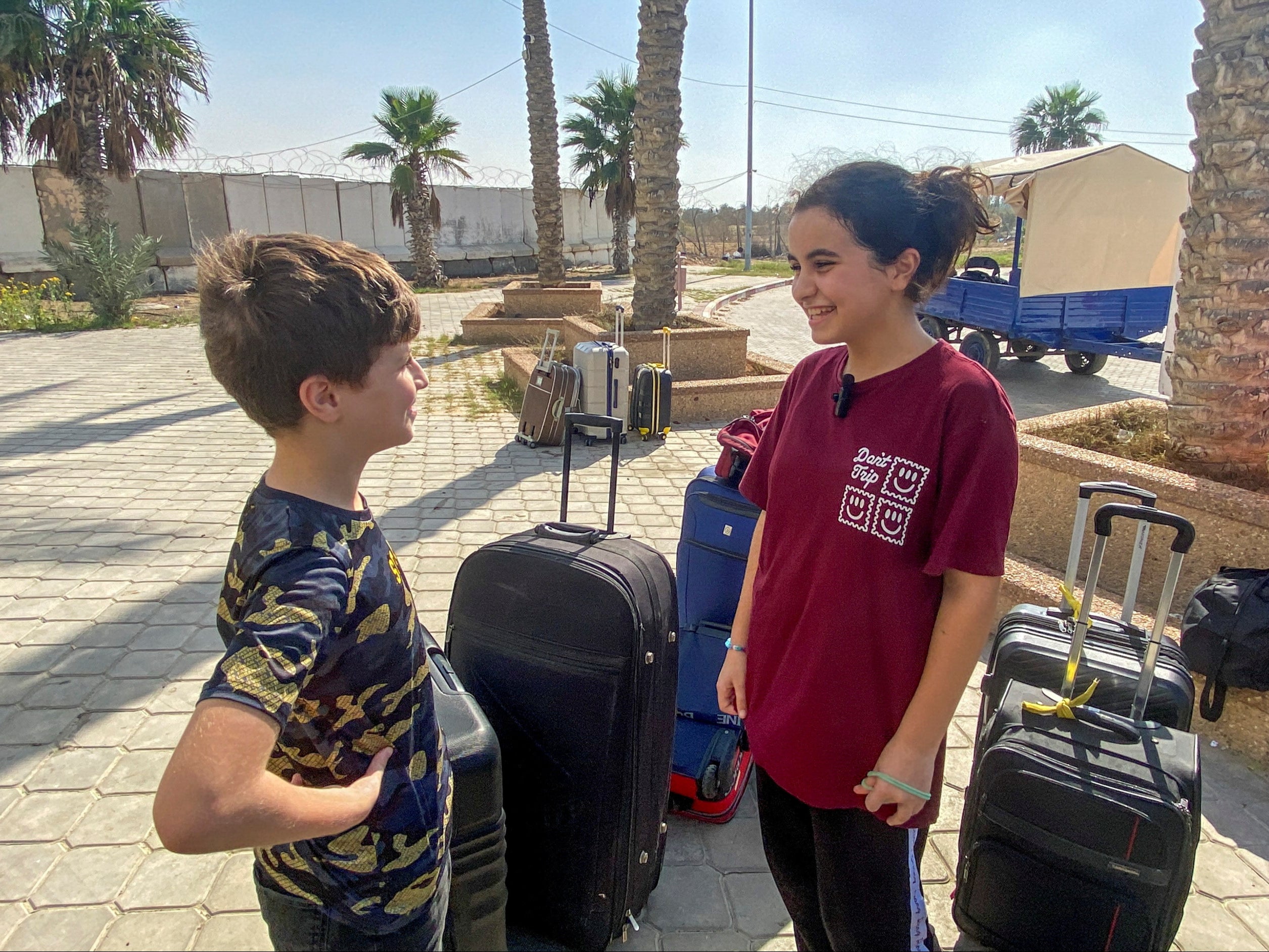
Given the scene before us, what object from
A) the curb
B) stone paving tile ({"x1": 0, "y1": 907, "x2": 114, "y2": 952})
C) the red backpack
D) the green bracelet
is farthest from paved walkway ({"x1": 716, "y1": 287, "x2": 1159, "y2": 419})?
stone paving tile ({"x1": 0, "y1": 907, "x2": 114, "y2": 952})

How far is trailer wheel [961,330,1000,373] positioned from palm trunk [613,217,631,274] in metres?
16.0

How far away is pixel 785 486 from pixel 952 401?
35 cm

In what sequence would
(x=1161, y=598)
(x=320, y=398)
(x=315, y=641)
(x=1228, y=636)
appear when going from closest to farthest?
(x=315, y=641) < (x=320, y=398) < (x=1161, y=598) < (x=1228, y=636)

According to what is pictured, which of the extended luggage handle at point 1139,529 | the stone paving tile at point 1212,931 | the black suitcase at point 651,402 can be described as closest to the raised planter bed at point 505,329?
the black suitcase at point 651,402

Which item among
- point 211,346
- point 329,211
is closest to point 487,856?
point 211,346

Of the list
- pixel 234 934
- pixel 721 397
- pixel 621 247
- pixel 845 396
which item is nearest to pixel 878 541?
pixel 845 396

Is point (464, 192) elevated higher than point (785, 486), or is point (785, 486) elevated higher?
point (464, 192)

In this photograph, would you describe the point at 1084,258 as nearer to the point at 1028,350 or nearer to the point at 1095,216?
the point at 1095,216

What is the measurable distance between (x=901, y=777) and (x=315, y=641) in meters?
1.00

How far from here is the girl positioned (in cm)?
131

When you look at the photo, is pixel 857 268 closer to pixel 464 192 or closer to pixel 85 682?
pixel 85 682

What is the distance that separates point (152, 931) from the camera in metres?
2.03

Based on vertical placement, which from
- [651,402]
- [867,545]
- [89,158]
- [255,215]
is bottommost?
[651,402]

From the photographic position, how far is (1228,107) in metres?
3.57
